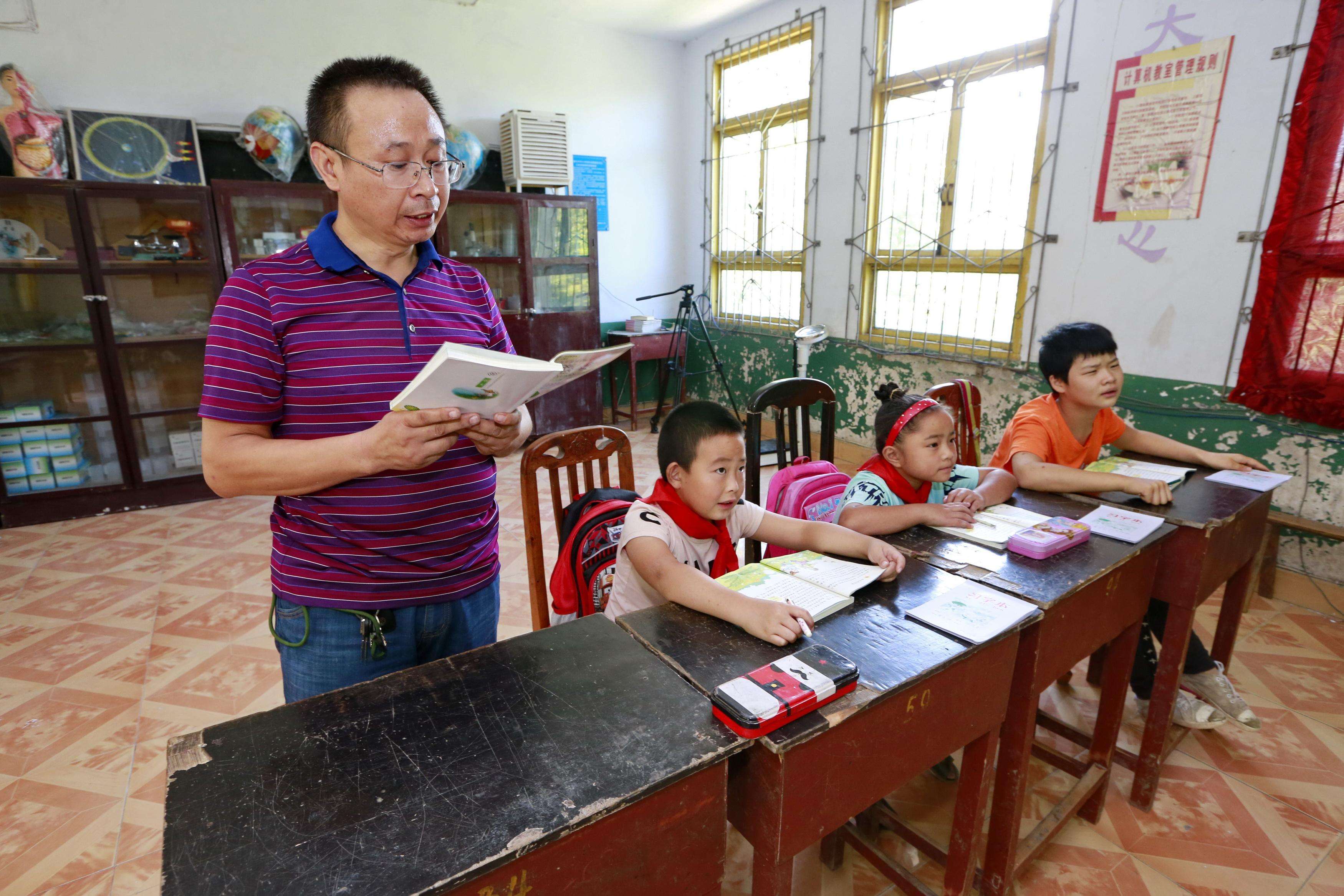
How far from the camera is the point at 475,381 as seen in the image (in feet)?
2.81

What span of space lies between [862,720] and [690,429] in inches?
24.3

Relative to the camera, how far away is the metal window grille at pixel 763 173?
4.49m

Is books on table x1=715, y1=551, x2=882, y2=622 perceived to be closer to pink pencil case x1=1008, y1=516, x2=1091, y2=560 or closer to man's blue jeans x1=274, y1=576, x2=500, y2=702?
pink pencil case x1=1008, y1=516, x2=1091, y2=560

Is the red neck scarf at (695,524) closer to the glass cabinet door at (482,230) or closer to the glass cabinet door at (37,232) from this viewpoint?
the glass cabinet door at (482,230)

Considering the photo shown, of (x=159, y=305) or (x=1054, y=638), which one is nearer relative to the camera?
(x=1054, y=638)

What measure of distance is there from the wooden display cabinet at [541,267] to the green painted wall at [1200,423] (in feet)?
6.58

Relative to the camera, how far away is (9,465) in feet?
11.6

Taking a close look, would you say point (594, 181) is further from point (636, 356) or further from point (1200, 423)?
point (1200, 423)

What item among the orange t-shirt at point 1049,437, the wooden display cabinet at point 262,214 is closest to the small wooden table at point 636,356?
the wooden display cabinet at point 262,214

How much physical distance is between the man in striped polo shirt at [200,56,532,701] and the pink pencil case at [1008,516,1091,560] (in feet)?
3.34

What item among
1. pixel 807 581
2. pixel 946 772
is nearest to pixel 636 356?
pixel 946 772

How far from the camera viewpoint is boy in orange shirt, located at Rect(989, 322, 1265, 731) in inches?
71.9

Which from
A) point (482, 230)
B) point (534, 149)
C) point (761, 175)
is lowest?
point (482, 230)

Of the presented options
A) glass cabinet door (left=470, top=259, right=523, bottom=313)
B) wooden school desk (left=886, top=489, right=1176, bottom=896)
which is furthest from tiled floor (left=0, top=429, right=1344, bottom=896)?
glass cabinet door (left=470, top=259, right=523, bottom=313)
